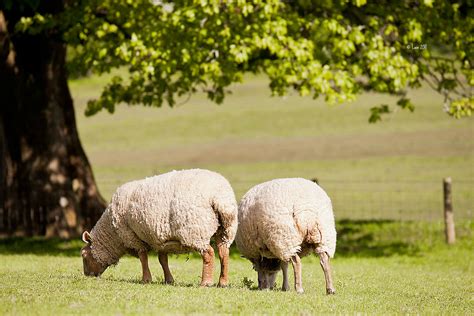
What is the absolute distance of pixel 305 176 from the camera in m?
38.6

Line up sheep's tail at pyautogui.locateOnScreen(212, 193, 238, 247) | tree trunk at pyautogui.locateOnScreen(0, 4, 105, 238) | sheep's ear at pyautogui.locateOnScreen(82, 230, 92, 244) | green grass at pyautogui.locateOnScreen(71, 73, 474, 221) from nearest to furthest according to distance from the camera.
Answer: sheep's tail at pyautogui.locateOnScreen(212, 193, 238, 247), sheep's ear at pyautogui.locateOnScreen(82, 230, 92, 244), tree trunk at pyautogui.locateOnScreen(0, 4, 105, 238), green grass at pyautogui.locateOnScreen(71, 73, 474, 221)

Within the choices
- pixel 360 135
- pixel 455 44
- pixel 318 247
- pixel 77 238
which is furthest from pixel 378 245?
pixel 360 135

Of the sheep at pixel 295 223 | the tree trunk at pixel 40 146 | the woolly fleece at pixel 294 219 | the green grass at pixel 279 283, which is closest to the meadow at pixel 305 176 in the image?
the green grass at pixel 279 283

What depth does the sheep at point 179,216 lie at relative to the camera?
12.7 m

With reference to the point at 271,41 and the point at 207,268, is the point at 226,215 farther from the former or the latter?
the point at 271,41

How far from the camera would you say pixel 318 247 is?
492 inches

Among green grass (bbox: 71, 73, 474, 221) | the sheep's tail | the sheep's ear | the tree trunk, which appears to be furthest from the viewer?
→ green grass (bbox: 71, 73, 474, 221)

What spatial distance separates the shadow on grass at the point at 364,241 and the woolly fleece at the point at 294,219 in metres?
8.42

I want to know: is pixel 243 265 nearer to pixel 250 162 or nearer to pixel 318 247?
pixel 318 247

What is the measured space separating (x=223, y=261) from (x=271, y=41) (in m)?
7.76

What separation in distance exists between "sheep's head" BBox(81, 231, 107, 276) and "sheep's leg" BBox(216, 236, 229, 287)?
204 cm

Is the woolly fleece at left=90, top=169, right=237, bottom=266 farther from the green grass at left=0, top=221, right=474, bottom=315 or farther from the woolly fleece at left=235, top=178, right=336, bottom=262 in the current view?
the green grass at left=0, top=221, right=474, bottom=315

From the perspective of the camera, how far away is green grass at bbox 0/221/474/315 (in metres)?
10.8

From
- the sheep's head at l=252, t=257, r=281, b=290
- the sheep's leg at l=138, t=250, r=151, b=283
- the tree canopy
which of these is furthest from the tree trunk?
the sheep's head at l=252, t=257, r=281, b=290
